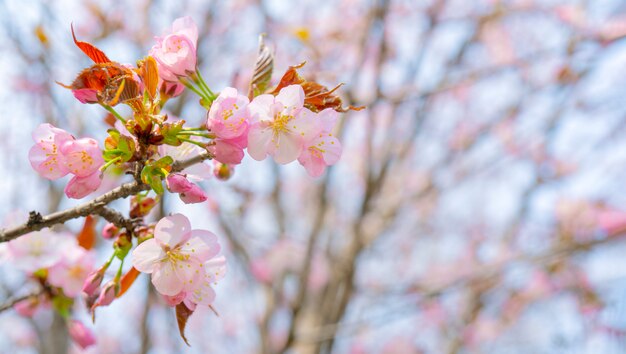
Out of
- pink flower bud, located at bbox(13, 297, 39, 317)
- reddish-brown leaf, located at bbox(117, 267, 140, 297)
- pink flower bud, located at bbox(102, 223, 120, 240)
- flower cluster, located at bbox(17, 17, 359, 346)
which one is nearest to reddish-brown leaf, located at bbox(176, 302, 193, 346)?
flower cluster, located at bbox(17, 17, 359, 346)

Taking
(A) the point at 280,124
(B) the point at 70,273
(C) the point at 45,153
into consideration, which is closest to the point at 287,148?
(A) the point at 280,124

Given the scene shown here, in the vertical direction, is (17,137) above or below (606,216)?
above

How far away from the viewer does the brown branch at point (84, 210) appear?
0.75 m

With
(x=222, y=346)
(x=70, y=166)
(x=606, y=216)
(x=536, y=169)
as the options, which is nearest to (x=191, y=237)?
(x=70, y=166)

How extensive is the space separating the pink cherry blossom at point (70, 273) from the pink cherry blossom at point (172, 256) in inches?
13.7

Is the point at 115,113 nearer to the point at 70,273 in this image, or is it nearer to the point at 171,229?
the point at 171,229

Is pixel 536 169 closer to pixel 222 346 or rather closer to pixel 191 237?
pixel 191 237

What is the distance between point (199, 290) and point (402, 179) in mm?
2928

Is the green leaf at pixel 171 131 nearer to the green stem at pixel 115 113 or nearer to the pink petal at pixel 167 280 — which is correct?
the green stem at pixel 115 113

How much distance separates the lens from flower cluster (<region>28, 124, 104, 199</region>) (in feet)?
2.47

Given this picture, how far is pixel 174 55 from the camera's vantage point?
837 millimetres

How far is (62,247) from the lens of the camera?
1166mm

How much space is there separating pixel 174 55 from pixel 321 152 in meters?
0.29

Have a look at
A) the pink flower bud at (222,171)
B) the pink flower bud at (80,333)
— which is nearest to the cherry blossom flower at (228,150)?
the pink flower bud at (222,171)
